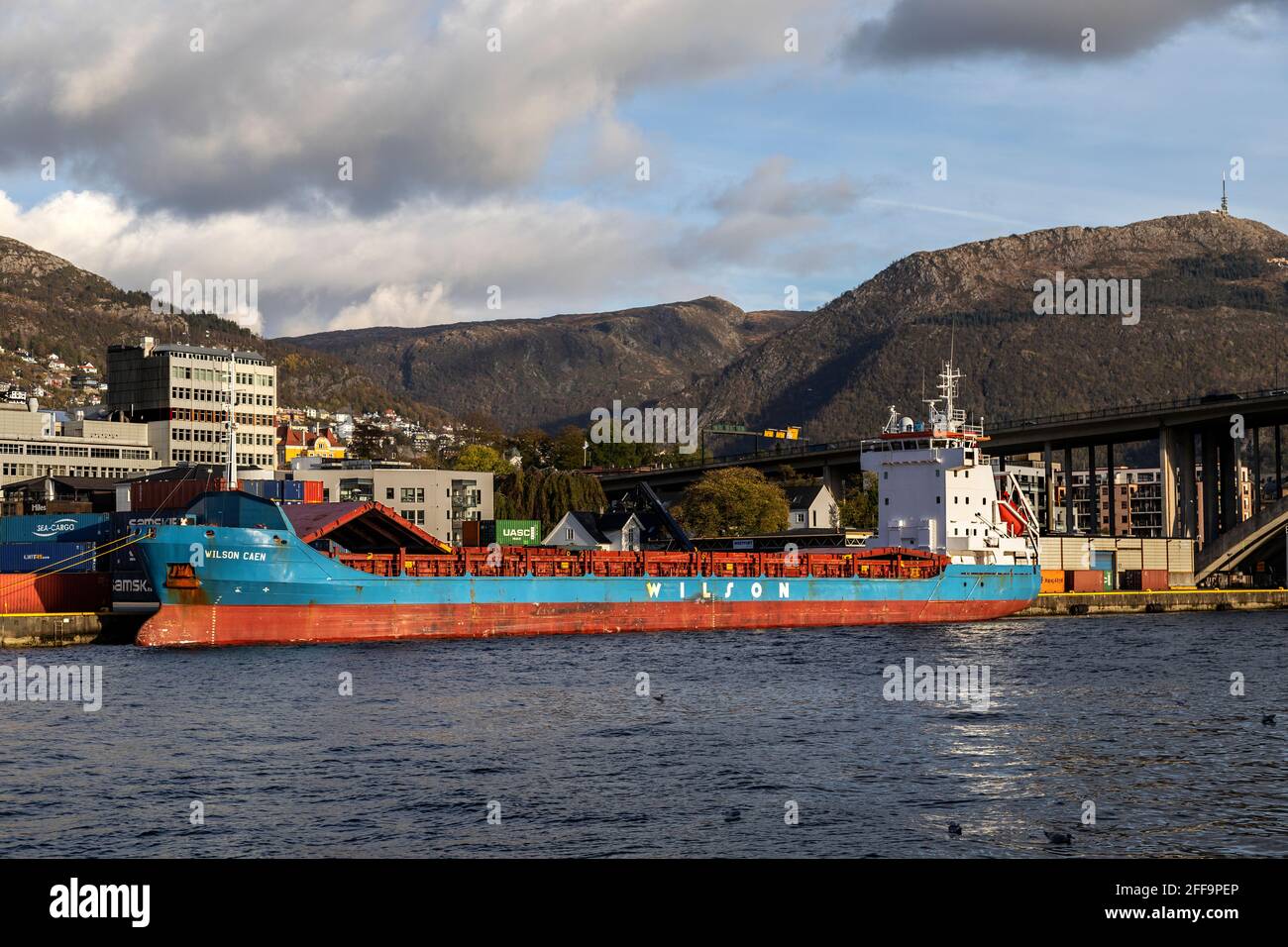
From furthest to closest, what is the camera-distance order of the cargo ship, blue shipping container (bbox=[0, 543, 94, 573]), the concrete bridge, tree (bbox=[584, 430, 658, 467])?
1. tree (bbox=[584, 430, 658, 467])
2. the concrete bridge
3. blue shipping container (bbox=[0, 543, 94, 573])
4. the cargo ship

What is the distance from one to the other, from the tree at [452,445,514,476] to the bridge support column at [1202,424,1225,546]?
246 ft

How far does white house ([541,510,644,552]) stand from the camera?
343ft

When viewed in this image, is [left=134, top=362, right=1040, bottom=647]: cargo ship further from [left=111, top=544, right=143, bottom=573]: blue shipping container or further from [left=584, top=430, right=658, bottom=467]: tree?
[left=584, top=430, right=658, bottom=467]: tree

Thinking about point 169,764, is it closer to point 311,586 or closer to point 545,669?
point 545,669

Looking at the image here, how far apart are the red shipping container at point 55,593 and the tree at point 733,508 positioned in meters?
65.2

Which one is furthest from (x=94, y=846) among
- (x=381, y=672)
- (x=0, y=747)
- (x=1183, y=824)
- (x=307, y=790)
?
(x=381, y=672)

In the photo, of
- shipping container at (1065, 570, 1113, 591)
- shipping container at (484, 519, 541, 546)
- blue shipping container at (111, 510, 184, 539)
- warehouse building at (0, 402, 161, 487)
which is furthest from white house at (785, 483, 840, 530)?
blue shipping container at (111, 510, 184, 539)

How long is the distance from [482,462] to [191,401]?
121 feet

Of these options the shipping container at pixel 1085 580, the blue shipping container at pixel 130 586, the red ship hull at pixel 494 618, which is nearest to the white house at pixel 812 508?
the shipping container at pixel 1085 580

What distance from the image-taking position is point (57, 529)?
67812mm

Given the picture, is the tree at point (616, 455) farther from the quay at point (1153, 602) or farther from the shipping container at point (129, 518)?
the shipping container at point (129, 518)

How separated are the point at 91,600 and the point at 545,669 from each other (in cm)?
2763

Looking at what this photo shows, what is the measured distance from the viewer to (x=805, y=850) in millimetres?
19750

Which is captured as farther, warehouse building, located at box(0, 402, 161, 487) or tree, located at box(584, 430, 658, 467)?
tree, located at box(584, 430, 658, 467)
